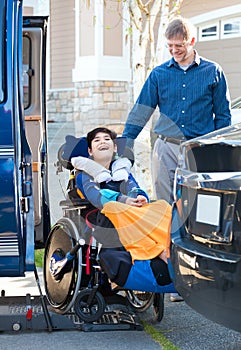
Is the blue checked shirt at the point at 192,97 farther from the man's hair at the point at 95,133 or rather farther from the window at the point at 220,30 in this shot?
the window at the point at 220,30

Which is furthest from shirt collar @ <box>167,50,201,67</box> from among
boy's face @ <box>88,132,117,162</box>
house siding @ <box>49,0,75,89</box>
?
house siding @ <box>49,0,75,89</box>

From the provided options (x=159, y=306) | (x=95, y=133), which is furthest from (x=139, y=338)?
(x=95, y=133)

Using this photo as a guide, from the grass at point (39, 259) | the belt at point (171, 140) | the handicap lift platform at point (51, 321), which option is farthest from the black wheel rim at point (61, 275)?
the grass at point (39, 259)

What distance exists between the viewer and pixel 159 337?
482cm

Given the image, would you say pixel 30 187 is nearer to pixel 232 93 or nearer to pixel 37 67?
pixel 37 67

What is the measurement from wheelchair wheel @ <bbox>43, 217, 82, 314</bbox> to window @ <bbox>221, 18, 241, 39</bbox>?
11012 millimetres

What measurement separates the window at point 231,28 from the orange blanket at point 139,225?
36.9 ft

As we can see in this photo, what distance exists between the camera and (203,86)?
18.3ft

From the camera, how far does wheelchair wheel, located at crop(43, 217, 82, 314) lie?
499 cm

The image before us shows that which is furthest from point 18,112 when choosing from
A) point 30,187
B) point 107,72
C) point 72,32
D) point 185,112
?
point 72,32

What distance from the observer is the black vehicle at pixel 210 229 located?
11.6 feet

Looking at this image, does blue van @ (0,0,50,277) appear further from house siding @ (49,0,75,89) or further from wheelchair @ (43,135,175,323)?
house siding @ (49,0,75,89)

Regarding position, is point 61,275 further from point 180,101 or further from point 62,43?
point 62,43

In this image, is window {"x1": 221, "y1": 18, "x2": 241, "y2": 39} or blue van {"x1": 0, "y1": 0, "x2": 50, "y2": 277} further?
window {"x1": 221, "y1": 18, "x2": 241, "y2": 39}
